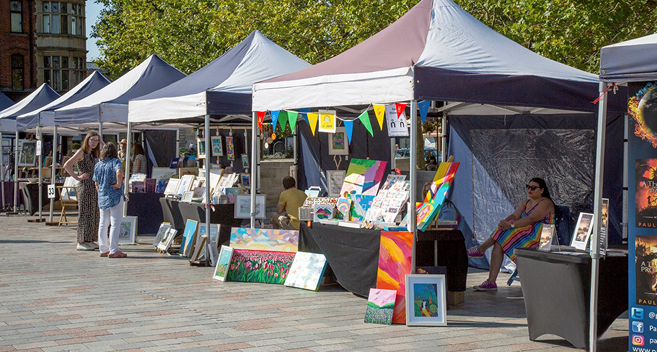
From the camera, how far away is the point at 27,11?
48.0 metres

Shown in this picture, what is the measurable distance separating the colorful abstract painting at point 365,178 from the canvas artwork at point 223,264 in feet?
5.49

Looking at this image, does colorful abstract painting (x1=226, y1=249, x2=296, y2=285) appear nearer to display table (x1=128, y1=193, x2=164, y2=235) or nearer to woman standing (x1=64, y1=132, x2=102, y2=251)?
woman standing (x1=64, y1=132, x2=102, y2=251)

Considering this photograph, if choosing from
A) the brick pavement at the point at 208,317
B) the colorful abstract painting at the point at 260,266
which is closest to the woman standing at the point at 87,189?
the brick pavement at the point at 208,317

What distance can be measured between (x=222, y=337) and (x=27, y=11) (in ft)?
149

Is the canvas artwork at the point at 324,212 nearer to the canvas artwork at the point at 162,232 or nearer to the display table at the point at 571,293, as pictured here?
the display table at the point at 571,293

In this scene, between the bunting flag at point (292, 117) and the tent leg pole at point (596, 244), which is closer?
the tent leg pole at point (596, 244)

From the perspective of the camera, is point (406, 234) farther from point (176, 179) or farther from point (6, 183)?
point (6, 183)

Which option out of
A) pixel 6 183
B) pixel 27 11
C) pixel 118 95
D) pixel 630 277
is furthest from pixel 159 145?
pixel 27 11

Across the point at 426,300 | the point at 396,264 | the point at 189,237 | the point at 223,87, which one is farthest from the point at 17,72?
the point at 426,300

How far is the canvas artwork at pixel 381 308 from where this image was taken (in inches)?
296

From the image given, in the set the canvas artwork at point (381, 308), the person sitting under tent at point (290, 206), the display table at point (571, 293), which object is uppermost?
the person sitting under tent at point (290, 206)

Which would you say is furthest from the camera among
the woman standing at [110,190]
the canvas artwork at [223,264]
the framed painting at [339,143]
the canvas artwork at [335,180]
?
the framed painting at [339,143]

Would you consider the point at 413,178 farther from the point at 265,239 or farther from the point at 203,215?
the point at 203,215

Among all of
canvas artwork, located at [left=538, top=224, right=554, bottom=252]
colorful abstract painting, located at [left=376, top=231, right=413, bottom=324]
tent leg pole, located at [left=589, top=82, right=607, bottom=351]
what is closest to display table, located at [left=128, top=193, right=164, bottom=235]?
colorful abstract painting, located at [left=376, top=231, right=413, bottom=324]
